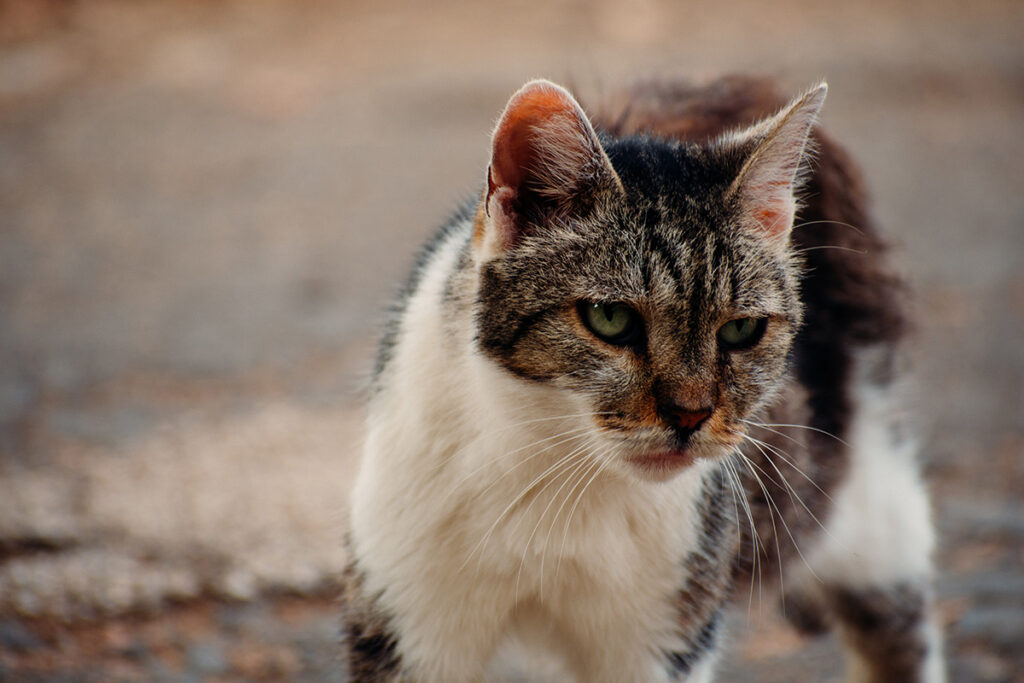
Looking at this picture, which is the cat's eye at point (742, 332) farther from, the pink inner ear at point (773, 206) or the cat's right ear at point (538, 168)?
the cat's right ear at point (538, 168)

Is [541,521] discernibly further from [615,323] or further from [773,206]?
[773,206]

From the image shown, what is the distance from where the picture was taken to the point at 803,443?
8.43 ft

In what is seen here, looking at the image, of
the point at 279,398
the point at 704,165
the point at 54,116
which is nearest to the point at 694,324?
the point at 704,165

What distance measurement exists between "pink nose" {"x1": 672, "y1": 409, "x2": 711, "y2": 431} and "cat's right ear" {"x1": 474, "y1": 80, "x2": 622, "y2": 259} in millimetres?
457

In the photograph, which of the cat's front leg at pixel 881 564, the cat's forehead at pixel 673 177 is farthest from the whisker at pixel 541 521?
the cat's front leg at pixel 881 564

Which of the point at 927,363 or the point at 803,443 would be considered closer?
the point at 803,443

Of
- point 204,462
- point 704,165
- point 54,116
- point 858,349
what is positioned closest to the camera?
point 704,165

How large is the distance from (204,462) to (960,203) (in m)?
4.92

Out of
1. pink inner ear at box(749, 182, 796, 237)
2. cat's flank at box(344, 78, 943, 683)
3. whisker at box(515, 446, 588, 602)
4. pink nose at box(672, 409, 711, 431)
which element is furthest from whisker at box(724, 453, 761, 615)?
pink inner ear at box(749, 182, 796, 237)

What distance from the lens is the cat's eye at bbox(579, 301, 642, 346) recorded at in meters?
1.93

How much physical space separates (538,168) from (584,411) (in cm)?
49

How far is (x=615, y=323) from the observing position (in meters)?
1.93

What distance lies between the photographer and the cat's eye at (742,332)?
78.7 inches

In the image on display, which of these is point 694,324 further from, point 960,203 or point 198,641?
point 960,203
